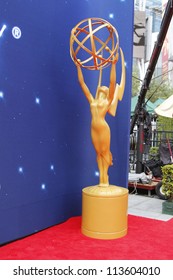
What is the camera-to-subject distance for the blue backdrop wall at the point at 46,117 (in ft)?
12.6

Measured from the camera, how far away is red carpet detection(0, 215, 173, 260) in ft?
11.6

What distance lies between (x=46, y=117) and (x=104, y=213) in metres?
1.38

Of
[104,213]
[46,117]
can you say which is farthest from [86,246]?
[46,117]

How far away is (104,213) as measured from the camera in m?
4.07

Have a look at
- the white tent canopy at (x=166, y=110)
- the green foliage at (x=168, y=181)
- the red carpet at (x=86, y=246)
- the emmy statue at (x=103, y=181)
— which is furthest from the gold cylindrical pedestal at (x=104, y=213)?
the white tent canopy at (x=166, y=110)

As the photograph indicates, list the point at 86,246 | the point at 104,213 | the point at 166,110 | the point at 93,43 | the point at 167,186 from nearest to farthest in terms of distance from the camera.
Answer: the point at 86,246 < the point at 93,43 < the point at 104,213 < the point at 167,186 < the point at 166,110

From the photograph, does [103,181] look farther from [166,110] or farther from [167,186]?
[166,110]

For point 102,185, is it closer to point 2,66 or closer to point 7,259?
point 7,259

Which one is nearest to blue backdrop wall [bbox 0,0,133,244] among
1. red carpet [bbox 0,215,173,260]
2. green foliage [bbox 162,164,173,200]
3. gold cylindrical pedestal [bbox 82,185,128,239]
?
red carpet [bbox 0,215,173,260]

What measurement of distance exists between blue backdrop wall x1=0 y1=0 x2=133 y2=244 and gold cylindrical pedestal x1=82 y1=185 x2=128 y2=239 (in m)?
0.60

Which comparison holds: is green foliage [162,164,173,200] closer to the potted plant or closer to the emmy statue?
the potted plant

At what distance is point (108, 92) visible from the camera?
429cm

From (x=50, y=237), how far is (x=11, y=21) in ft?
8.24

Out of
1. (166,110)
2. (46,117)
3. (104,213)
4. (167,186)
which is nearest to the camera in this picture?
(104,213)
